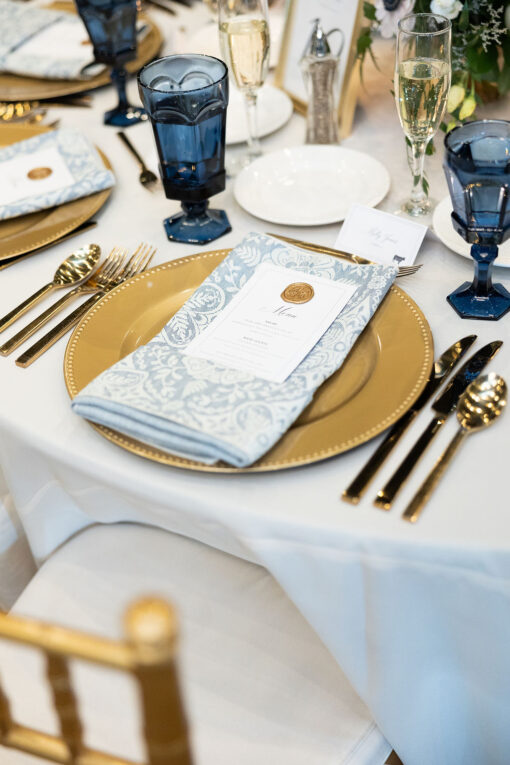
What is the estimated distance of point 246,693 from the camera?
844 millimetres

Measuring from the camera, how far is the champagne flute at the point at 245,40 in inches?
47.0

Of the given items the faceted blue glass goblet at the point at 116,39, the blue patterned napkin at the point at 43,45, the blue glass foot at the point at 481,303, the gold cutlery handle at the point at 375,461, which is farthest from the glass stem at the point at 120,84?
the gold cutlery handle at the point at 375,461

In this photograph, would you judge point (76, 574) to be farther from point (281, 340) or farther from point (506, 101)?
point (506, 101)

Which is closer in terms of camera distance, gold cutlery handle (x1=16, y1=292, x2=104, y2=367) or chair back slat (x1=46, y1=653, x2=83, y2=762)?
chair back slat (x1=46, y1=653, x2=83, y2=762)

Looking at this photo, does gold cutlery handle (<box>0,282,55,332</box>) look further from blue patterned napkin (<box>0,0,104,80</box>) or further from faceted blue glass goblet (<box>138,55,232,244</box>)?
blue patterned napkin (<box>0,0,104,80</box>)

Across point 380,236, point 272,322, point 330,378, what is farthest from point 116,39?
point 330,378

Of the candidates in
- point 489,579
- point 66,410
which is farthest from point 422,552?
point 66,410

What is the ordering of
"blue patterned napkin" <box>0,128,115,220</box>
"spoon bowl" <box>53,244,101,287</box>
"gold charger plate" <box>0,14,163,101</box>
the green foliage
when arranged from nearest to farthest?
"spoon bowl" <box>53,244,101,287</box>, "blue patterned napkin" <box>0,128,115,220</box>, the green foliage, "gold charger plate" <box>0,14,163,101</box>

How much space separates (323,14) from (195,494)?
3.25ft

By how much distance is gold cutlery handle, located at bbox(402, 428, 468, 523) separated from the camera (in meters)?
0.70

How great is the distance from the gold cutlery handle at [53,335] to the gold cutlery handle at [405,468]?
0.44 m

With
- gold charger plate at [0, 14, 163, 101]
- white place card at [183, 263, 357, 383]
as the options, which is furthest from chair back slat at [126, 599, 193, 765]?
gold charger plate at [0, 14, 163, 101]

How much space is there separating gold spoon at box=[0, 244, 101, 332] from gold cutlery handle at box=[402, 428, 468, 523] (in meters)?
0.55

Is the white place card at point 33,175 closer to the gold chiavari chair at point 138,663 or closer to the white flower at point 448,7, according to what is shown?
the white flower at point 448,7
